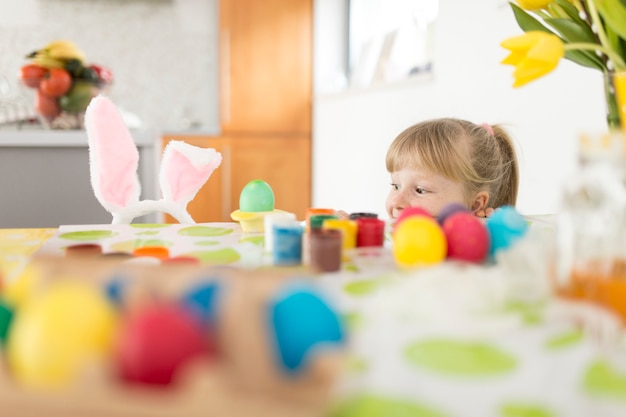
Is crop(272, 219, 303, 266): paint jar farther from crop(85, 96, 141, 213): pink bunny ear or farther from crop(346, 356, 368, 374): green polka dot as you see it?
crop(85, 96, 141, 213): pink bunny ear

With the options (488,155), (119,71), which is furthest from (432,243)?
(119,71)

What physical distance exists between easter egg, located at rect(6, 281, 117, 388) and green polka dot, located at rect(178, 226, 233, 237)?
51 cm

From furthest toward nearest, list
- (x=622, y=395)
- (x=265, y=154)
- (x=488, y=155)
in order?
1. (x=265, y=154)
2. (x=488, y=155)
3. (x=622, y=395)

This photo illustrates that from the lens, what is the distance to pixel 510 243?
0.65 meters

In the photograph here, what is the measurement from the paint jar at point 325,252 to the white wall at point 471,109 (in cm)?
45

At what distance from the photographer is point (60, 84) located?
180 centimetres

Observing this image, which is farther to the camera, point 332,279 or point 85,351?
point 332,279

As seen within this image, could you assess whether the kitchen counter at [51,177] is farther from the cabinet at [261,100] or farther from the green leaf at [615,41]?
the cabinet at [261,100]

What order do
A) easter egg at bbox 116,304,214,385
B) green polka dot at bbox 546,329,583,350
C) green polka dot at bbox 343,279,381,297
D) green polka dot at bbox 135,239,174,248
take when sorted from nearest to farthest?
easter egg at bbox 116,304,214,385, green polka dot at bbox 546,329,583,350, green polka dot at bbox 343,279,381,297, green polka dot at bbox 135,239,174,248

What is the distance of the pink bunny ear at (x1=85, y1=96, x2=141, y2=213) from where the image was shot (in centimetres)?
92

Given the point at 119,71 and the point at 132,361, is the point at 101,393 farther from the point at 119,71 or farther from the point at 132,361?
the point at 119,71

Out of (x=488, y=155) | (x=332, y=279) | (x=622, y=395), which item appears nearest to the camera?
(x=622, y=395)

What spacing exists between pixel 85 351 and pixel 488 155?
4.02ft

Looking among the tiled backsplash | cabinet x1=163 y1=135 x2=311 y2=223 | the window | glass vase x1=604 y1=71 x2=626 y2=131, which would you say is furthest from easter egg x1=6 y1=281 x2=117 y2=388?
the tiled backsplash
